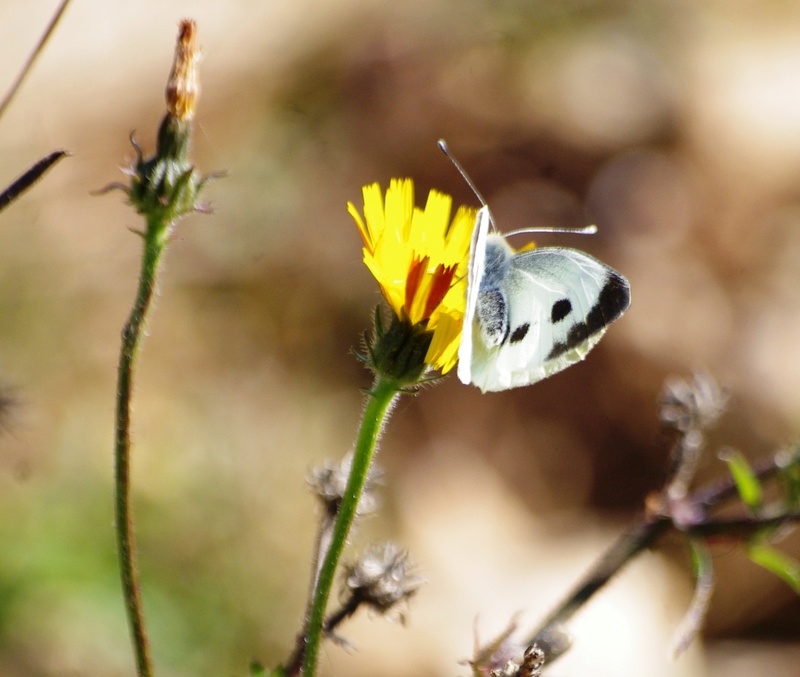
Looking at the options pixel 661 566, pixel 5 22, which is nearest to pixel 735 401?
pixel 661 566

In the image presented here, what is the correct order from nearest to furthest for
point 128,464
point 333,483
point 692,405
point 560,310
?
1. point 128,464
2. point 333,483
3. point 560,310
4. point 692,405

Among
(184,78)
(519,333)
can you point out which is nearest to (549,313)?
(519,333)

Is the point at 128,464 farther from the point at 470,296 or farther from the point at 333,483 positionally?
the point at 470,296

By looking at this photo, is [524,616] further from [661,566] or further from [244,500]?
[244,500]

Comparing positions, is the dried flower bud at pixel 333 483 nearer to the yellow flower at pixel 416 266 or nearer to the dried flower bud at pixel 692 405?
the yellow flower at pixel 416 266

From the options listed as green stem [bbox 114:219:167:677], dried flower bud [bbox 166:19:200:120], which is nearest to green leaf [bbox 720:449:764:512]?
green stem [bbox 114:219:167:677]

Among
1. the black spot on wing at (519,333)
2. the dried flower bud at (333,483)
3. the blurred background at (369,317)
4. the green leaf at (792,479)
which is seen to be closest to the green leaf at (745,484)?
the green leaf at (792,479)
